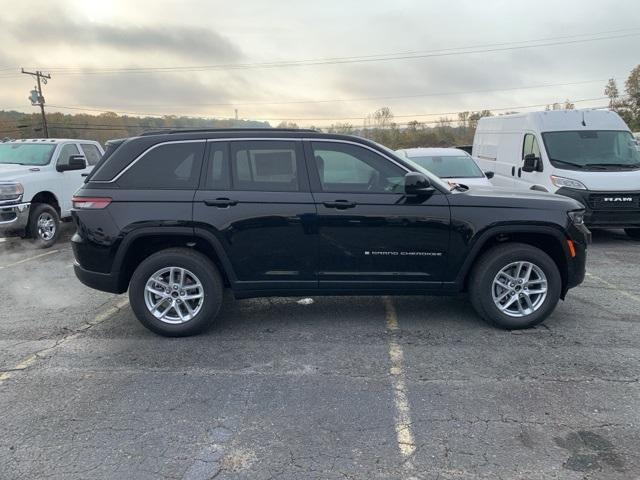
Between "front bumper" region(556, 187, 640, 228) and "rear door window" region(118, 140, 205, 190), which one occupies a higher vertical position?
"rear door window" region(118, 140, 205, 190)

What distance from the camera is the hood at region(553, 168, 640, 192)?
8641 millimetres

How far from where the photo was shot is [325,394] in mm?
3654

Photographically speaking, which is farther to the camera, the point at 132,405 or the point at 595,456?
the point at 132,405

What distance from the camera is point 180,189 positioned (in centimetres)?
464

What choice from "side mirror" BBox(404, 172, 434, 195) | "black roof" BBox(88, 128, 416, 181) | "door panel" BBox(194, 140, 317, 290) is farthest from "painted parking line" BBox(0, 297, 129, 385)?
"side mirror" BBox(404, 172, 434, 195)

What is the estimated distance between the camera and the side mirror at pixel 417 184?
4.45m

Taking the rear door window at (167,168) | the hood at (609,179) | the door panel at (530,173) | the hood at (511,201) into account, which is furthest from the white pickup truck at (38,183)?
the hood at (609,179)

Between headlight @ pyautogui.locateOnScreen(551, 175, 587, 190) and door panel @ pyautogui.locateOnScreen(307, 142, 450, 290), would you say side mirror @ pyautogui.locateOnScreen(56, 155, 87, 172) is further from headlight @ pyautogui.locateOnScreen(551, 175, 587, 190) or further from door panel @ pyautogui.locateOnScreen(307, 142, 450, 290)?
headlight @ pyautogui.locateOnScreen(551, 175, 587, 190)

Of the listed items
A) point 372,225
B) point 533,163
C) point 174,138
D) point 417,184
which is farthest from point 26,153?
point 533,163

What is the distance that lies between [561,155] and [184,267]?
761cm

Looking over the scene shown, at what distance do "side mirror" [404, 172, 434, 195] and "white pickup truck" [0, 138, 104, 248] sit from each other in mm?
7499

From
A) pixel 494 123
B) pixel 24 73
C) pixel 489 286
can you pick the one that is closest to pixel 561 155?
pixel 494 123

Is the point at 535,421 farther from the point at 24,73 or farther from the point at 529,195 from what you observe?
the point at 24,73

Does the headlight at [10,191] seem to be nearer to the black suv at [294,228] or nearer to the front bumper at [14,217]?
the front bumper at [14,217]
